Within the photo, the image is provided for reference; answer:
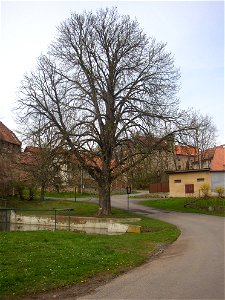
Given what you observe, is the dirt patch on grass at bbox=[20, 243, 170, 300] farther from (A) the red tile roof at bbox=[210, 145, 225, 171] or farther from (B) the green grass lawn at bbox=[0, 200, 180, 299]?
(A) the red tile roof at bbox=[210, 145, 225, 171]

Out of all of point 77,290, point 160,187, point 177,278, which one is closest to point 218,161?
point 160,187

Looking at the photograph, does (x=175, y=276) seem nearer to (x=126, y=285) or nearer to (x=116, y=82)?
(x=126, y=285)

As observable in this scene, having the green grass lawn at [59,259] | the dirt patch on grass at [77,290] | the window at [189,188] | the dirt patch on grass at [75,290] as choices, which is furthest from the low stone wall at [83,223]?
the window at [189,188]

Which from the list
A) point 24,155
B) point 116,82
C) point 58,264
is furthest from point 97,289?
point 24,155

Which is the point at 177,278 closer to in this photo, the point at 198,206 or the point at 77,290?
the point at 77,290

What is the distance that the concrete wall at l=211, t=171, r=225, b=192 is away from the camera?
45.1 m

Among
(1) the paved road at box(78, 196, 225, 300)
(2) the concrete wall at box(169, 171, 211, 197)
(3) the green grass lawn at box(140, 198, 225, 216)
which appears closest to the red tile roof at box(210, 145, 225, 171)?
(2) the concrete wall at box(169, 171, 211, 197)

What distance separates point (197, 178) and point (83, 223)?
25869mm

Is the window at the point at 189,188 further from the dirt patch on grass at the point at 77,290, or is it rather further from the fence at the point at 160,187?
the dirt patch on grass at the point at 77,290

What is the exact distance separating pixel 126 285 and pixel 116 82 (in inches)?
836

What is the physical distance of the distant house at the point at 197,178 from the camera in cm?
4531

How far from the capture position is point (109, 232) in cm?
2231

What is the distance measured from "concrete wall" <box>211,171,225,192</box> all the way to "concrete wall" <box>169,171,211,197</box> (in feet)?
1.77

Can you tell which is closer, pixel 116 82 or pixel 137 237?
pixel 137 237
